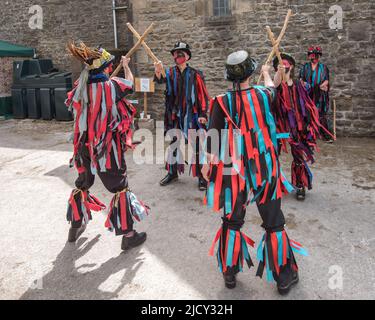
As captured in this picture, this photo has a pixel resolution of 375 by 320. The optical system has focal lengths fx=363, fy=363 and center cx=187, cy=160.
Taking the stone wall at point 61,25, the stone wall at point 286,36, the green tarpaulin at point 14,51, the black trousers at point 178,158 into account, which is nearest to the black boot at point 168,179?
the black trousers at point 178,158

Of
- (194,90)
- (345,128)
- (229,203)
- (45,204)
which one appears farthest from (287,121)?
(345,128)

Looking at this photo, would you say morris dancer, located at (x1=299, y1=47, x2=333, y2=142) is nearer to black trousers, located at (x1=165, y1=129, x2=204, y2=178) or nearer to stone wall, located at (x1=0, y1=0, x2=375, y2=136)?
A: stone wall, located at (x1=0, y1=0, x2=375, y2=136)

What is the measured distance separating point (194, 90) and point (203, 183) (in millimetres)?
1206

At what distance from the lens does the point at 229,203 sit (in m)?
2.52

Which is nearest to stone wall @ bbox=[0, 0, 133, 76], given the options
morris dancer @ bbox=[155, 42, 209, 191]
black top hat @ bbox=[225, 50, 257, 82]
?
morris dancer @ bbox=[155, 42, 209, 191]

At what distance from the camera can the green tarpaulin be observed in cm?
1128

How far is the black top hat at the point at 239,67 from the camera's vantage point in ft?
7.88

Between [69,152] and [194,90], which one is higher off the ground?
[194,90]

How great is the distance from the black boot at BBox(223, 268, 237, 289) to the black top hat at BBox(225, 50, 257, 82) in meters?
1.37

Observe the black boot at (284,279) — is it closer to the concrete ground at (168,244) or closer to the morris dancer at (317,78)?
the concrete ground at (168,244)

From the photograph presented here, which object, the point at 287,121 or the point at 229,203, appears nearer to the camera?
the point at 229,203

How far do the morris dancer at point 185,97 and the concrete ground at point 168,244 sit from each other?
80cm
